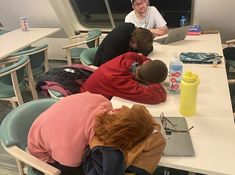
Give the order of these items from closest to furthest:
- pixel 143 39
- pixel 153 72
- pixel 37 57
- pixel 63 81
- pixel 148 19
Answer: pixel 153 72 → pixel 63 81 → pixel 143 39 → pixel 37 57 → pixel 148 19

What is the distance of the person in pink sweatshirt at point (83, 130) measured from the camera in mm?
1073

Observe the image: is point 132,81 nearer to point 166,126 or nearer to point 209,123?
point 166,126

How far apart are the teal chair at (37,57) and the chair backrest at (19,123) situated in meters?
1.24

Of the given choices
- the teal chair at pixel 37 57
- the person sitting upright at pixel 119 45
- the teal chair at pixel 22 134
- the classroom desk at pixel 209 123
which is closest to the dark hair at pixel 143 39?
the person sitting upright at pixel 119 45

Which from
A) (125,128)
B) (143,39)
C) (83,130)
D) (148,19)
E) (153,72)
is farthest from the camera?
(148,19)

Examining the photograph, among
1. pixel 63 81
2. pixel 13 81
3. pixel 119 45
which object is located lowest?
pixel 13 81

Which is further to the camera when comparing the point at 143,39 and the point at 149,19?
the point at 149,19

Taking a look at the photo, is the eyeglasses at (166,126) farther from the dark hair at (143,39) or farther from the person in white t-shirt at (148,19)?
the person in white t-shirt at (148,19)

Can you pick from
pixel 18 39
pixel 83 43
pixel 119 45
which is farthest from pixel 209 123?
pixel 18 39

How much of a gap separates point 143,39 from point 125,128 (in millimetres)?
1232

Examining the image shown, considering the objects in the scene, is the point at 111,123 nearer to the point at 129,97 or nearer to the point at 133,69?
the point at 129,97

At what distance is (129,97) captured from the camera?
1618 millimetres

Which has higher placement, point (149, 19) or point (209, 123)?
point (149, 19)

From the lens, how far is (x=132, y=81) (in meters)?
1.62
